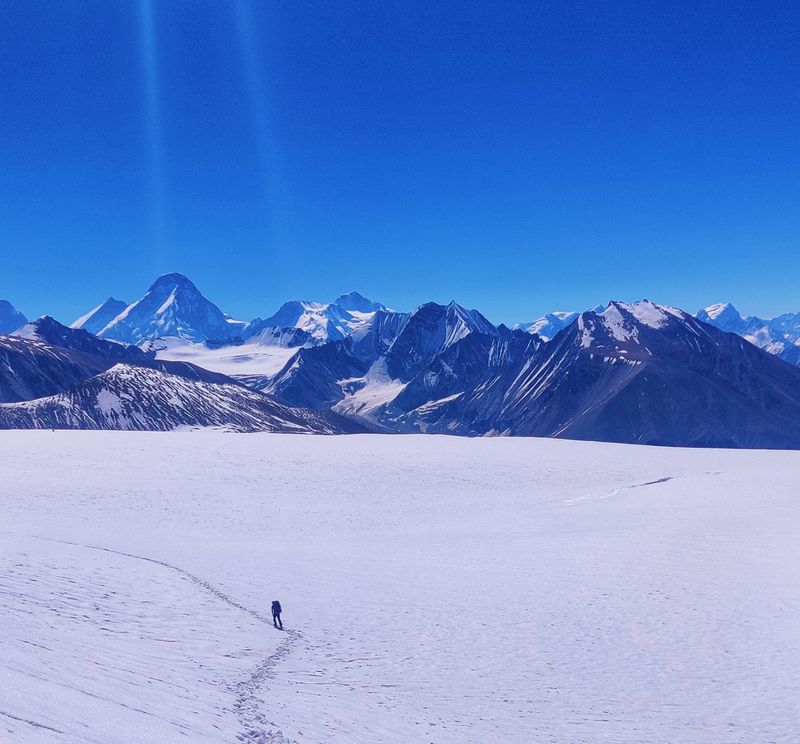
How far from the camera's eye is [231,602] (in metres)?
20.5

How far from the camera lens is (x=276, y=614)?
18438mm

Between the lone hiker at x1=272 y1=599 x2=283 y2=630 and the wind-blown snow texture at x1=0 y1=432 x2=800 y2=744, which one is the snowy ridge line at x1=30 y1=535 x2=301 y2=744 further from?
the lone hiker at x1=272 y1=599 x2=283 y2=630

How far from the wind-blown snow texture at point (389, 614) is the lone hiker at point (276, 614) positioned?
0.52 meters

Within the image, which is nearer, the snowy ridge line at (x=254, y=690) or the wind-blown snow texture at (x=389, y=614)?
the snowy ridge line at (x=254, y=690)

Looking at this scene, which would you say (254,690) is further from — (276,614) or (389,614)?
(389,614)

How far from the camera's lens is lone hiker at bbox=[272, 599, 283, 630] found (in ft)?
60.1

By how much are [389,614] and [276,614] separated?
388cm

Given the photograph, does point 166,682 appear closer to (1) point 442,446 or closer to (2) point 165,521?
(2) point 165,521

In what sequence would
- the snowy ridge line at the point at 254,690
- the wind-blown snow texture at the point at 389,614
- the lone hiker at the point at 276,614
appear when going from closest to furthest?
the snowy ridge line at the point at 254,690 → the wind-blown snow texture at the point at 389,614 → the lone hiker at the point at 276,614

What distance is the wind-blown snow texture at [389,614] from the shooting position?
12375 millimetres

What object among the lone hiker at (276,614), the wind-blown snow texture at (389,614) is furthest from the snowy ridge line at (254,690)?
the lone hiker at (276,614)

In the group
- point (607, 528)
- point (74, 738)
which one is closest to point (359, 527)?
point (607, 528)

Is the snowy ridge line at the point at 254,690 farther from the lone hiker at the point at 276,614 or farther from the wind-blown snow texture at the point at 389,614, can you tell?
the lone hiker at the point at 276,614

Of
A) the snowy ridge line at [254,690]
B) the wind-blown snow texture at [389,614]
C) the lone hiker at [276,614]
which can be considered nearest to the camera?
the snowy ridge line at [254,690]
